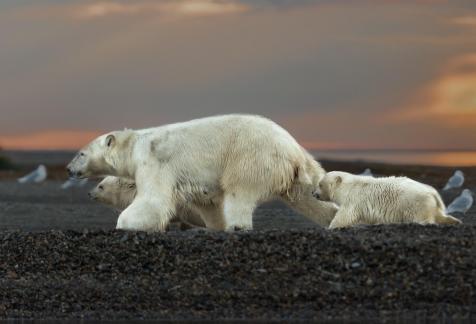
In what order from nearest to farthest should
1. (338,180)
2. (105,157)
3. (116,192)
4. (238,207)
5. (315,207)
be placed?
(238,207) → (338,180) → (315,207) → (105,157) → (116,192)

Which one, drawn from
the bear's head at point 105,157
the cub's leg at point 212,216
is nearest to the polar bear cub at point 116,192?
the bear's head at point 105,157

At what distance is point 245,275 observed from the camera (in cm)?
1334

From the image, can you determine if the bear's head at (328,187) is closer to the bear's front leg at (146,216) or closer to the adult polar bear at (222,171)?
the adult polar bear at (222,171)

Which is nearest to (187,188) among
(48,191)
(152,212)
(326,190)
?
(152,212)

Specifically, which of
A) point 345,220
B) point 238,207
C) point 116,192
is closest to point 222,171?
point 238,207

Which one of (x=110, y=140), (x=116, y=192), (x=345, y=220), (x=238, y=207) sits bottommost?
(x=116, y=192)

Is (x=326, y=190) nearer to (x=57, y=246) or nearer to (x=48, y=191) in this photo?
(x=57, y=246)

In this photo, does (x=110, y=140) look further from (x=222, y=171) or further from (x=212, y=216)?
(x=222, y=171)

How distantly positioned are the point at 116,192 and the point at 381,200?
4.49 metres

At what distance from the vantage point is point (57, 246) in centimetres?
1491

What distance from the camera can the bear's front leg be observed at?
15.9 metres

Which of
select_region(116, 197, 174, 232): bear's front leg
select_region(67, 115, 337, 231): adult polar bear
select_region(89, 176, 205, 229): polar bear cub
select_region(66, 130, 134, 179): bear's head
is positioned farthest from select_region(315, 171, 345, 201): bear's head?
select_region(89, 176, 205, 229): polar bear cub

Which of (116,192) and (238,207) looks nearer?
(238,207)

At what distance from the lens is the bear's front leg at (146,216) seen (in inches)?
625
